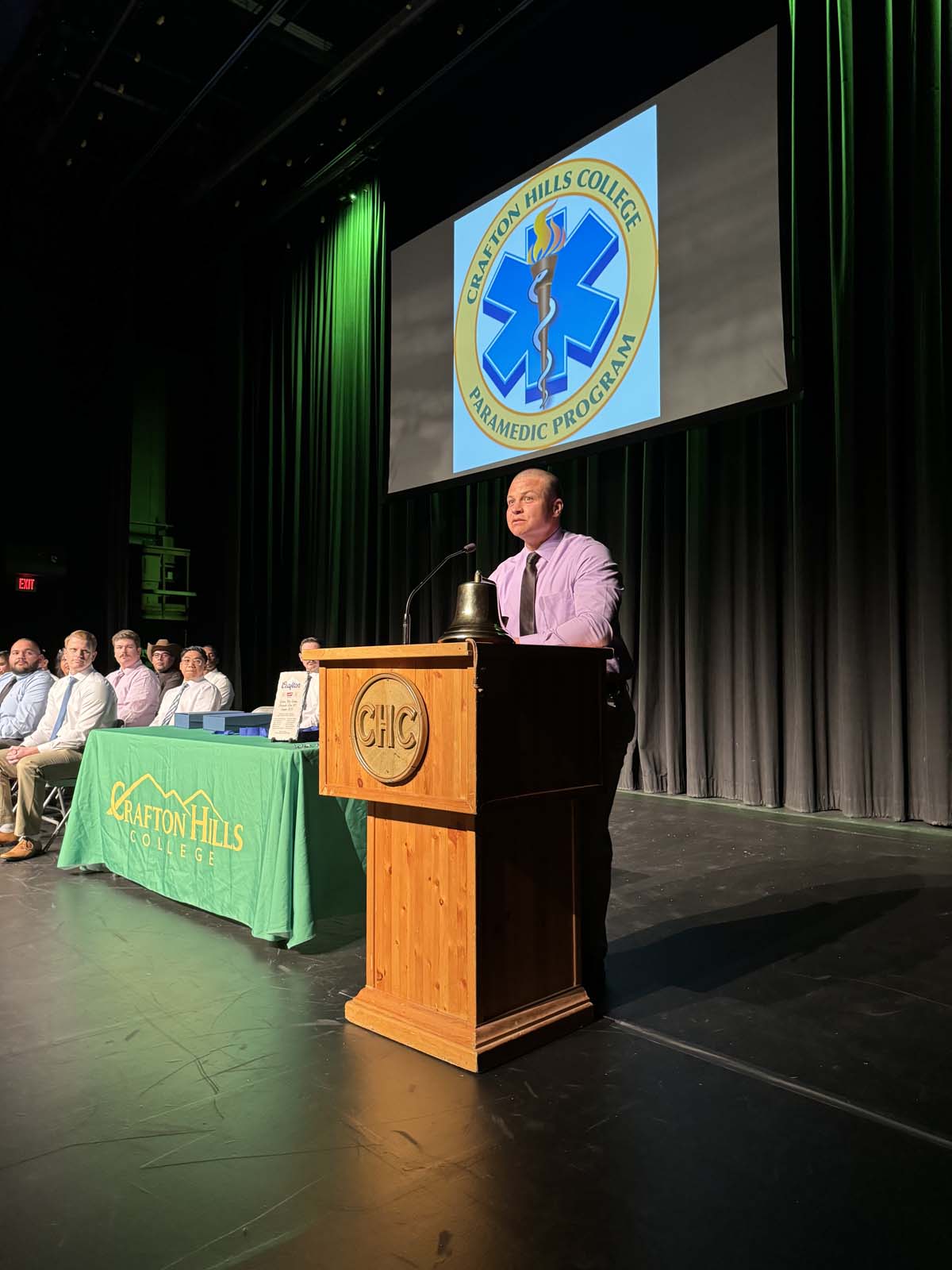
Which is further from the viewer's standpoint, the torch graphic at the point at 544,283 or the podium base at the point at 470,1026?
the torch graphic at the point at 544,283

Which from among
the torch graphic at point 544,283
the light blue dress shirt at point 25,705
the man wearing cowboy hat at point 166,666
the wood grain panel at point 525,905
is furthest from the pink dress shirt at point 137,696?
the wood grain panel at point 525,905

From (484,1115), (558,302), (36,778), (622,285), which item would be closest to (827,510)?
(622,285)

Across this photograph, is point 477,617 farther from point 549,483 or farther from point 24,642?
point 24,642

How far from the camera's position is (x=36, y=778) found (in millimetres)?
3898

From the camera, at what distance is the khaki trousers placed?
3.88 m

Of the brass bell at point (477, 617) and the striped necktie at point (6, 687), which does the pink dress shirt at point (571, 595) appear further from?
the striped necktie at point (6, 687)

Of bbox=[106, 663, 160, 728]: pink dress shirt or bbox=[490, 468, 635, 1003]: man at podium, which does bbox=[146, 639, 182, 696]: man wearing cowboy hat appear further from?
bbox=[490, 468, 635, 1003]: man at podium

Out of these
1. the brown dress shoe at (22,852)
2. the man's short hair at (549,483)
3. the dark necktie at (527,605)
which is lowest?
the brown dress shoe at (22,852)

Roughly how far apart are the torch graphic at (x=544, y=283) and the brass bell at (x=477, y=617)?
402cm

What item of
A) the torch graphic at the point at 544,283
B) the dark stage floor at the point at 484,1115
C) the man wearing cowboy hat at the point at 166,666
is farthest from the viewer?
the man wearing cowboy hat at the point at 166,666

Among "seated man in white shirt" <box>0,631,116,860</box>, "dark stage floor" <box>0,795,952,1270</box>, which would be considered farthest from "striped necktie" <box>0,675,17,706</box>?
"dark stage floor" <box>0,795,952,1270</box>

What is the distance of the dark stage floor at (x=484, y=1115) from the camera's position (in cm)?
119

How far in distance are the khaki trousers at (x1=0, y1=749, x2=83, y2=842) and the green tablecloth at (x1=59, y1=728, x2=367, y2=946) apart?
0.56 m

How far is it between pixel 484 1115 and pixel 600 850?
738 millimetres
